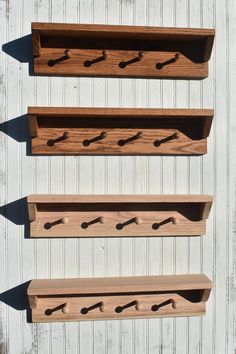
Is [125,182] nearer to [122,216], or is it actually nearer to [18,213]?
[122,216]

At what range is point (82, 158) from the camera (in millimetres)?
1341

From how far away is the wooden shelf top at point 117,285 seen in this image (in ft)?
4.13

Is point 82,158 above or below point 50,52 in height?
below

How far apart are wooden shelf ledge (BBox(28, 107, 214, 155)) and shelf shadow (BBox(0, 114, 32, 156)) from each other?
1.2 inches

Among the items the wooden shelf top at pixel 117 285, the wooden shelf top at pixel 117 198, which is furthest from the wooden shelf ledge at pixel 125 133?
the wooden shelf top at pixel 117 285

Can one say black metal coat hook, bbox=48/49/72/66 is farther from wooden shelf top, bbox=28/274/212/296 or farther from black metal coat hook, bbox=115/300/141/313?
black metal coat hook, bbox=115/300/141/313

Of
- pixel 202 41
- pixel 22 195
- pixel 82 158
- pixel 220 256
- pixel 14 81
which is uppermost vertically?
pixel 202 41

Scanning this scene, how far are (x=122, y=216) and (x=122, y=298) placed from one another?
26 cm

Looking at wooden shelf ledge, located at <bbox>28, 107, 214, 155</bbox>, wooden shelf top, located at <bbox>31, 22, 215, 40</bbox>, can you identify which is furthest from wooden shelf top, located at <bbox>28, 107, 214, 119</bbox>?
wooden shelf top, located at <bbox>31, 22, 215, 40</bbox>

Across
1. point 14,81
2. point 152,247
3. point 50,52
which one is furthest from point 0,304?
point 50,52

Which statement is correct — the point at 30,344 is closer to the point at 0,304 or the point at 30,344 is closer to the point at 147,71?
the point at 0,304

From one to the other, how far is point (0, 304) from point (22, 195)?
354mm

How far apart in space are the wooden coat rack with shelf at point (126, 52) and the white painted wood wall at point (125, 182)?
4 cm

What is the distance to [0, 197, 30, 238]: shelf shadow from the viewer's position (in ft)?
4.37
